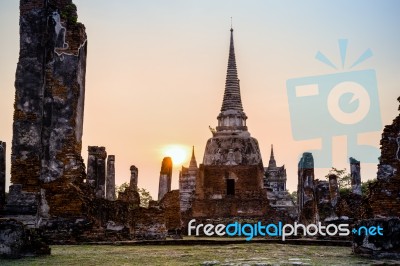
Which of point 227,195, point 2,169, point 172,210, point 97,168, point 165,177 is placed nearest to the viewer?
point 2,169

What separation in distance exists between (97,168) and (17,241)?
10.7m

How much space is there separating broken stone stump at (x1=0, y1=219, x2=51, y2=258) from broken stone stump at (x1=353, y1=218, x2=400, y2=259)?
4052 millimetres

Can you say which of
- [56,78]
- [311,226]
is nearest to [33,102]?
[56,78]

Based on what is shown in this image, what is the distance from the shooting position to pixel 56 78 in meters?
11.8

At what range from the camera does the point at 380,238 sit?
23.6 feet

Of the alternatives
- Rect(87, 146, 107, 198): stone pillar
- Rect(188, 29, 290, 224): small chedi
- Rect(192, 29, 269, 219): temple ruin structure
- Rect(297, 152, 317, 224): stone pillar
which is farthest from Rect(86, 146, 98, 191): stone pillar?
Rect(192, 29, 269, 219): temple ruin structure

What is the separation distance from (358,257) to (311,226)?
11039 mm

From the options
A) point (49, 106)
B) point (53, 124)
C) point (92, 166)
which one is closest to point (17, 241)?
point (53, 124)

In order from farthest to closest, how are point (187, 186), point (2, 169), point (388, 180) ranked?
point (187, 186) < point (388, 180) < point (2, 169)

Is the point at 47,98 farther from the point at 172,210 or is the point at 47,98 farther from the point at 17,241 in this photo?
the point at 172,210

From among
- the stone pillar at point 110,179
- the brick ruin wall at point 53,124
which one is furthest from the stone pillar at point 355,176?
the brick ruin wall at point 53,124

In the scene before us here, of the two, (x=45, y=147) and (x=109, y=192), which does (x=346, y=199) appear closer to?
(x=109, y=192)

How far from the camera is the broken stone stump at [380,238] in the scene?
7.10m

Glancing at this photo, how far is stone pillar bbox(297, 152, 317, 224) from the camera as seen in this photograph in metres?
19.4
